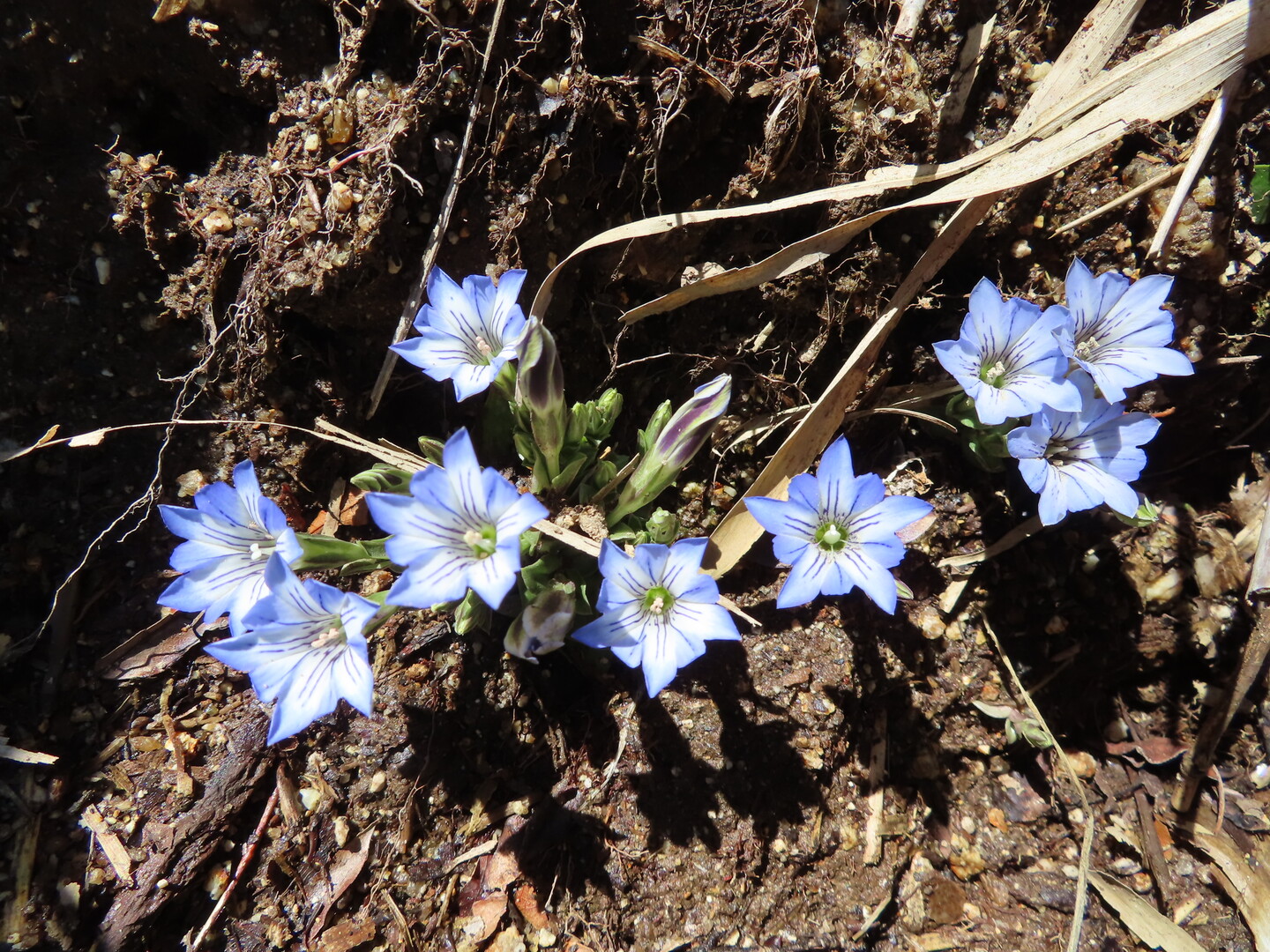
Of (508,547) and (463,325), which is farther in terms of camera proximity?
(463,325)

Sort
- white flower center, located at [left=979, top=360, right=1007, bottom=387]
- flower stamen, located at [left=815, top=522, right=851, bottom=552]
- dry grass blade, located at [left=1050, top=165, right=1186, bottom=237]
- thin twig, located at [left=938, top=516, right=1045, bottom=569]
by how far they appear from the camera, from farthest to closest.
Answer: thin twig, located at [left=938, top=516, right=1045, bottom=569] → dry grass blade, located at [left=1050, top=165, right=1186, bottom=237] → white flower center, located at [left=979, top=360, right=1007, bottom=387] → flower stamen, located at [left=815, top=522, right=851, bottom=552]

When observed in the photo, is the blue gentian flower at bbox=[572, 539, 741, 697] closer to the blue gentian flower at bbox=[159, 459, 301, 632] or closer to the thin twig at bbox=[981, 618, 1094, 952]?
the blue gentian flower at bbox=[159, 459, 301, 632]

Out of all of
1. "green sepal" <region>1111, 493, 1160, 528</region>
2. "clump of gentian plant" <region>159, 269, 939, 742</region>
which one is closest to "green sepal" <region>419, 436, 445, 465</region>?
"clump of gentian plant" <region>159, 269, 939, 742</region>

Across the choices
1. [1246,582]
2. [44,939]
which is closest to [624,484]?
[44,939]

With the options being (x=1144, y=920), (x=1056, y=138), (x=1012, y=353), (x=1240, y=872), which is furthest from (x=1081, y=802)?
(x=1056, y=138)

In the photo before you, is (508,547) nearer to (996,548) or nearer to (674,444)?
(674,444)

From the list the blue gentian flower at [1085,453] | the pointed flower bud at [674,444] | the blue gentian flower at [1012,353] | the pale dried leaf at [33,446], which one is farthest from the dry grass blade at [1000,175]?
the pale dried leaf at [33,446]
